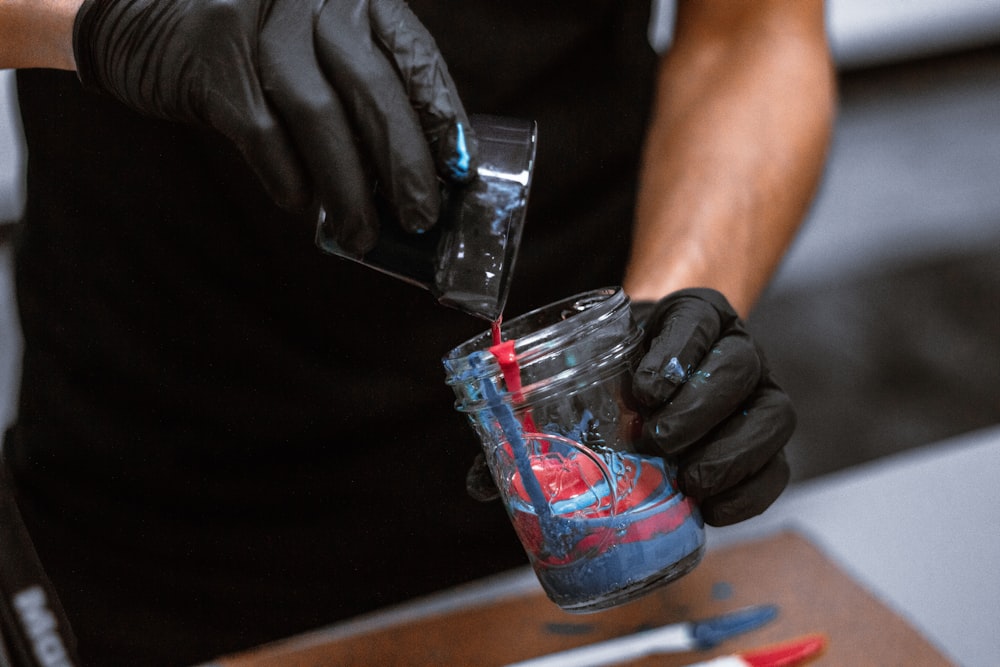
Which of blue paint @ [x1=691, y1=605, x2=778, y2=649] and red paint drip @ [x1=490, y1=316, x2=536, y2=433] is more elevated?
red paint drip @ [x1=490, y1=316, x2=536, y2=433]

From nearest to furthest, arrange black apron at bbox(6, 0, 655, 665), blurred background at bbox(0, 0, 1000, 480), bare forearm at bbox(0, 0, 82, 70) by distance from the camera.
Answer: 1. bare forearm at bbox(0, 0, 82, 70)
2. black apron at bbox(6, 0, 655, 665)
3. blurred background at bbox(0, 0, 1000, 480)

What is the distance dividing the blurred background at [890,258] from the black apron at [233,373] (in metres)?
0.61

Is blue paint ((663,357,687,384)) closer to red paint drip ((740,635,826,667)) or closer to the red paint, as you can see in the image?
the red paint

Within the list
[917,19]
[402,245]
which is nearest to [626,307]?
[402,245]

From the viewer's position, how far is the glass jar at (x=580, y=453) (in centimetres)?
69

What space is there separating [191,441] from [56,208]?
0.28 meters

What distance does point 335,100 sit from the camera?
638mm

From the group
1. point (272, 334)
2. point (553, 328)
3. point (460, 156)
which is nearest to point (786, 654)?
point (553, 328)

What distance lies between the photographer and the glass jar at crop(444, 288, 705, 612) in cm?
69

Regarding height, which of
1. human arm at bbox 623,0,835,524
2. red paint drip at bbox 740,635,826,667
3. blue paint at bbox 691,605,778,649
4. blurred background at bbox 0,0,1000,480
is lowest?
blurred background at bbox 0,0,1000,480

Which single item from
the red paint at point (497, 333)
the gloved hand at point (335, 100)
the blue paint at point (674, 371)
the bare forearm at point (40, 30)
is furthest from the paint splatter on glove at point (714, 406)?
the bare forearm at point (40, 30)

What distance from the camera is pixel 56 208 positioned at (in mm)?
1029

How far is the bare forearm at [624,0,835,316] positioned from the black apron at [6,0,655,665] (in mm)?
134

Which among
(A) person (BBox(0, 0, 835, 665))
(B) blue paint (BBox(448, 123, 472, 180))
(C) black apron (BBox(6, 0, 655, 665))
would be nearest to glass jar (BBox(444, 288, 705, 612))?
(B) blue paint (BBox(448, 123, 472, 180))
